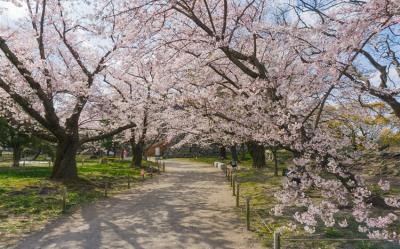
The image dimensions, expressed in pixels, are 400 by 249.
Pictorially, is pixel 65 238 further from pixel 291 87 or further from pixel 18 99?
pixel 18 99

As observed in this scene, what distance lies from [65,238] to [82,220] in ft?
7.95

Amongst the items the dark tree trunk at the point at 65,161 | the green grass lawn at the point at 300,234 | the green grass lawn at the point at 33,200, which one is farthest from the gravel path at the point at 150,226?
the dark tree trunk at the point at 65,161

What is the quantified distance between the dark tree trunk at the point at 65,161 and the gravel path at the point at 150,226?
515 cm

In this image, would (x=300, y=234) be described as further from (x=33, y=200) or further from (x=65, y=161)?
(x=65, y=161)

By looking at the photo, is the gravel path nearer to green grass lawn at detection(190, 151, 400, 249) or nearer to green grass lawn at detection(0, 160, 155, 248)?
green grass lawn at detection(190, 151, 400, 249)

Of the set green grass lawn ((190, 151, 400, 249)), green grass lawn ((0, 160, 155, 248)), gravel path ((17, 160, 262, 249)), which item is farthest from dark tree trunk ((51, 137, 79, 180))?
green grass lawn ((190, 151, 400, 249))

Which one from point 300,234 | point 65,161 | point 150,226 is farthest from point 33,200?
point 300,234

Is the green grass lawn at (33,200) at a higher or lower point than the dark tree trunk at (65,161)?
lower

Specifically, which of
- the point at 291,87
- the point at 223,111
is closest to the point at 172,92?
the point at 223,111

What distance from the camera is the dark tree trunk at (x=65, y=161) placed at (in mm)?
21797

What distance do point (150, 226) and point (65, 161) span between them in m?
11.6

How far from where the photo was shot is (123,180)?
26188 millimetres

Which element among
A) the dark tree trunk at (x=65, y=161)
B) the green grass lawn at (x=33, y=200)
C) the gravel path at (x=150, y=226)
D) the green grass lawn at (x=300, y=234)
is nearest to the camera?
the green grass lawn at (x=300, y=234)

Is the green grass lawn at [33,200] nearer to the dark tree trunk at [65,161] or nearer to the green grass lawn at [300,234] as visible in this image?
the dark tree trunk at [65,161]
